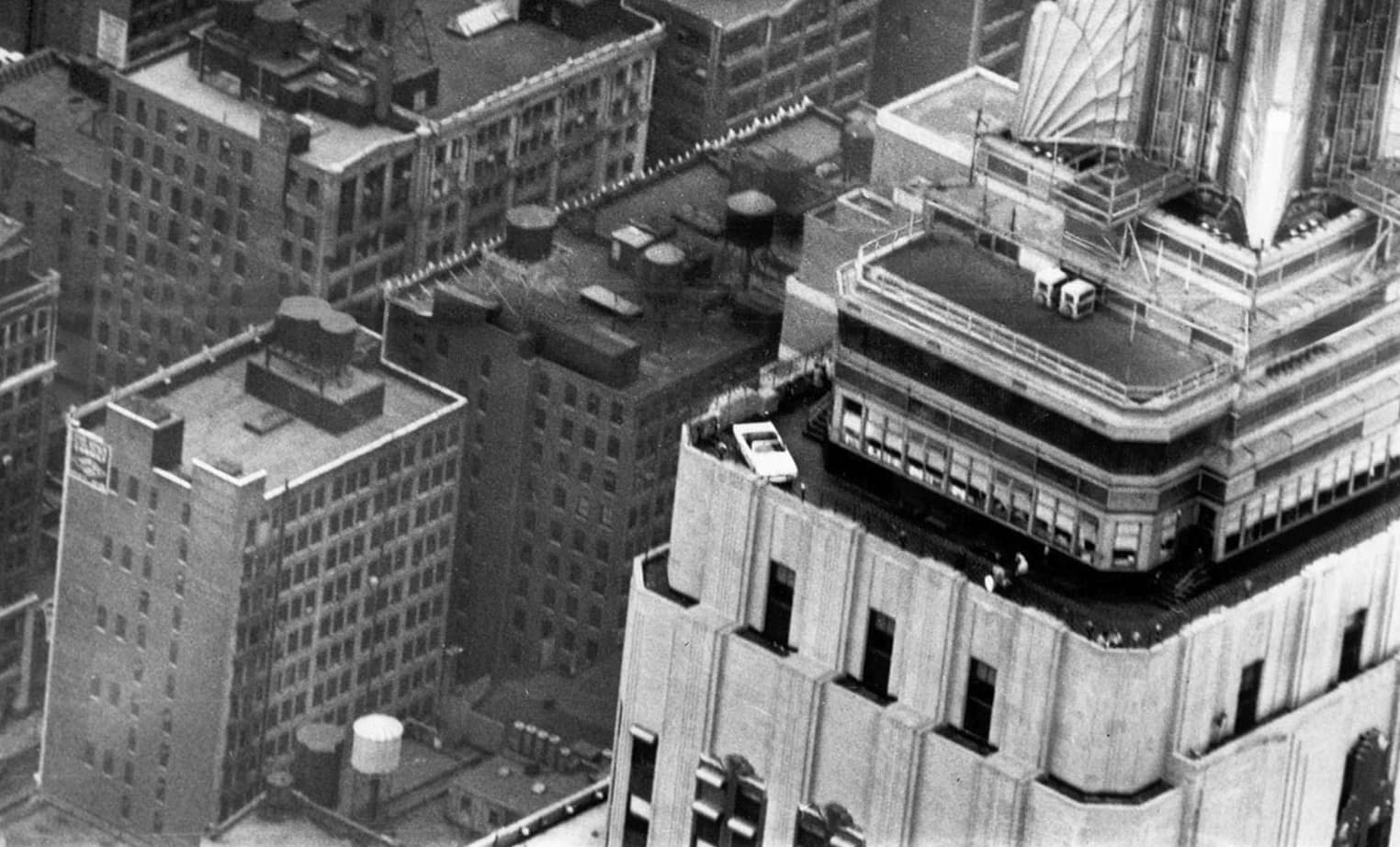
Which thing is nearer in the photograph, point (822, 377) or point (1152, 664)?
point (1152, 664)

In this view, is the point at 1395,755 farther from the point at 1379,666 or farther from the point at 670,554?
the point at 670,554

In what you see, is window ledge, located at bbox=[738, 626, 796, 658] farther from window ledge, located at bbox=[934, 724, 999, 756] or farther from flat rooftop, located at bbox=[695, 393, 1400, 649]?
window ledge, located at bbox=[934, 724, 999, 756]

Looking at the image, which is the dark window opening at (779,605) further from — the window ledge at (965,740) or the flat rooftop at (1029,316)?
the flat rooftop at (1029,316)

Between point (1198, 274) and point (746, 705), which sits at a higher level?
point (1198, 274)

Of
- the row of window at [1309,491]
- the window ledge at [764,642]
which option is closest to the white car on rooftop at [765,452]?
the window ledge at [764,642]

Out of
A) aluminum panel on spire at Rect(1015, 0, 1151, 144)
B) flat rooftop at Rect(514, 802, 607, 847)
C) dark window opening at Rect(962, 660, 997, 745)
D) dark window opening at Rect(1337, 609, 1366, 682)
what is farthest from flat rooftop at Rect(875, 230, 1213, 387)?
flat rooftop at Rect(514, 802, 607, 847)

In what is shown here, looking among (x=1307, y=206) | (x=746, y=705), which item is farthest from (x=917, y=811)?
(x=1307, y=206)

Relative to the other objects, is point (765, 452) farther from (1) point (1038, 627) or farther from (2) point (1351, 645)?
(2) point (1351, 645)
